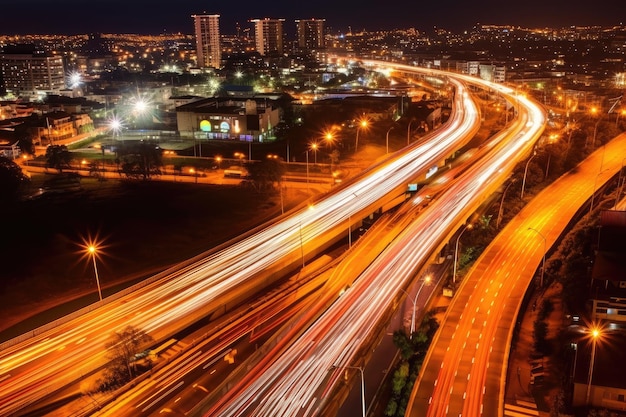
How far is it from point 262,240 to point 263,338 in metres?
5.69

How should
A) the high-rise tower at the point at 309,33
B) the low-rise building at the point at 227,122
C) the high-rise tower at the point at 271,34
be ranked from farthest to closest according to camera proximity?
the high-rise tower at the point at 309,33 < the high-rise tower at the point at 271,34 < the low-rise building at the point at 227,122

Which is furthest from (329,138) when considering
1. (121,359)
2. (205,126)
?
(121,359)

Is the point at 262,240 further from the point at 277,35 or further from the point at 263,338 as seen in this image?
the point at 277,35

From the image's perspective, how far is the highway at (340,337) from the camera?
36.9ft

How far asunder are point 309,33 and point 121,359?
400 ft

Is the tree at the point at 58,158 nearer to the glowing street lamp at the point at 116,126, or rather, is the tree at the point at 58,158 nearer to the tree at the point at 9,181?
the tree at the point at 9,181

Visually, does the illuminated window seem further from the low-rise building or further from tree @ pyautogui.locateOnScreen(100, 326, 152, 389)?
tree @ pyautogui.locateOnScreen(100, 326, 152, 389)

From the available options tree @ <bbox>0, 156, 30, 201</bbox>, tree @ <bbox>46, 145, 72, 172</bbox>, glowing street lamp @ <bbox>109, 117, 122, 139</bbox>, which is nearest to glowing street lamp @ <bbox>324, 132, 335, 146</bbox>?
glowing street lamp @ <bbox>109, 117, 122, 139</bbox>

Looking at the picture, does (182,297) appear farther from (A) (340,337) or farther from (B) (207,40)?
(B) (207,40)

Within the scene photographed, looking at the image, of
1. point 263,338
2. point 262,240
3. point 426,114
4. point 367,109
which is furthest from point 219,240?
point 426,114

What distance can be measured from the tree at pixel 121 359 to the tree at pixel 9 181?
1794cm

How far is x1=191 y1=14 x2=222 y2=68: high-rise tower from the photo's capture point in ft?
330

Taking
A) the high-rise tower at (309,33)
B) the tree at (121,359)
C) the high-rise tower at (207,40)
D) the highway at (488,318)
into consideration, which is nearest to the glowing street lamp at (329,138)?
the highway at (488,318)

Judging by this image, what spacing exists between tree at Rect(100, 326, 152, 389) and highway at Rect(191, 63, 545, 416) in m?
3.40
